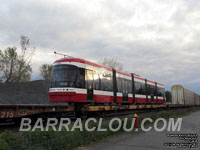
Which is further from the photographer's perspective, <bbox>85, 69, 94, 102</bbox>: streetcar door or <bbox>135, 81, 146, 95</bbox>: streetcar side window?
<bbox>135, 81, 146, 95</bbox>: streetcar side window

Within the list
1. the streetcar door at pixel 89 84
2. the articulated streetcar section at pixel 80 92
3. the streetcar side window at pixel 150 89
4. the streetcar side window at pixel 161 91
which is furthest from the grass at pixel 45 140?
the streetcar side window at pixel 161 91

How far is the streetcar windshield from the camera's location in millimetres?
12945

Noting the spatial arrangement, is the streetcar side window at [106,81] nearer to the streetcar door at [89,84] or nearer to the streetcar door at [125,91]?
the streetcar door at [89,84]

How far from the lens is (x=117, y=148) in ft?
23.2

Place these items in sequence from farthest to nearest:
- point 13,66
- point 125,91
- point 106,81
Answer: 1. point 13,66
2. point 125,91
3. point 106,81

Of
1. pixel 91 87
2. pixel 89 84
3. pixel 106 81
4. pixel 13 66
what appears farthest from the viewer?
pixel 13 66

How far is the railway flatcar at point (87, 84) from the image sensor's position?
12852 mm

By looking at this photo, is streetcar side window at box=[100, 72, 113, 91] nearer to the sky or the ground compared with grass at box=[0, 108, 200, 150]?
nearer to the sky

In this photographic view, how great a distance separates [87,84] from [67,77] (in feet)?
4.57

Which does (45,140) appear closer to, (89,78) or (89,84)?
(89,84)

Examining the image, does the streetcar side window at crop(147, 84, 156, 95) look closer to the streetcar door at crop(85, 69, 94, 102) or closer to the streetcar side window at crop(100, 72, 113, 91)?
the streetcar side window at crop(100, 72, 113, 91)

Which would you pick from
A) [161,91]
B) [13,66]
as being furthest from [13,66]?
[161,91]

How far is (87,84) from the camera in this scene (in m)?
13.8

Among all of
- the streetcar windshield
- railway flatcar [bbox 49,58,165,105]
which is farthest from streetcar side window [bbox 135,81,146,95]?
the streetcar windshield
